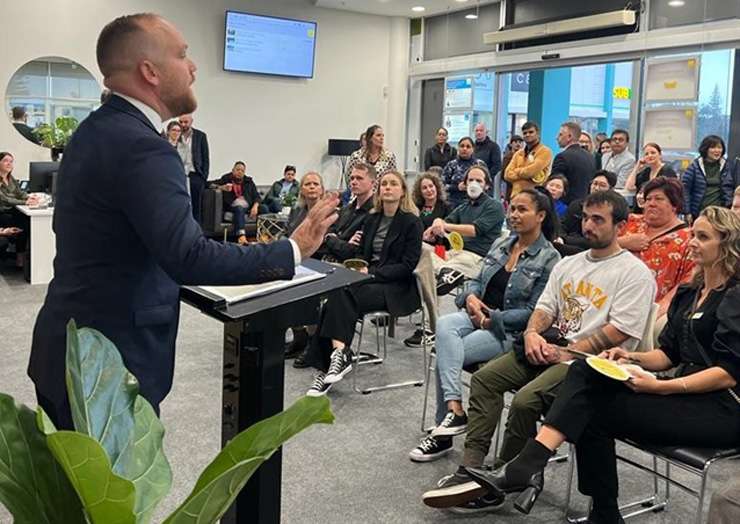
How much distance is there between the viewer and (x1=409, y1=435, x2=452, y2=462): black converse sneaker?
312 centimetres

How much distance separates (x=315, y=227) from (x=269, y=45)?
9552 millimetres

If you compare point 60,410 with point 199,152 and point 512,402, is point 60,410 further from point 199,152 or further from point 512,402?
point 199,152

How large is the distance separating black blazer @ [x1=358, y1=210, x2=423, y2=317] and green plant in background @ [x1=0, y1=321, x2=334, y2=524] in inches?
129

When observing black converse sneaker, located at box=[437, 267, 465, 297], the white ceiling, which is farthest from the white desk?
the white ceiling

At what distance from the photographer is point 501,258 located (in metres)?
3.38

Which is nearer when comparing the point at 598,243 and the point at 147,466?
the point at 147,466

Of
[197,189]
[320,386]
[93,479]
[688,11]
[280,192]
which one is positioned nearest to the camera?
[93,479]

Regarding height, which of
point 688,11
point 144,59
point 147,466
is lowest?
point 147,466

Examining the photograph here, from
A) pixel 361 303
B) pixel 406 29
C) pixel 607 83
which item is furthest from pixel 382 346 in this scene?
pixel 406 29

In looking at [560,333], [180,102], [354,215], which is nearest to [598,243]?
[560,333]

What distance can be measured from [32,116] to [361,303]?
674 centimetres

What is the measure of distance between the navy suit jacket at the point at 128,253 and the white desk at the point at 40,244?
534 centimetres

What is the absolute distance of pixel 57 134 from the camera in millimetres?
8328

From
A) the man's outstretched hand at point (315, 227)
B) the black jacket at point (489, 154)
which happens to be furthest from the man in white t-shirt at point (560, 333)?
the black jacket at point (489, 154)
